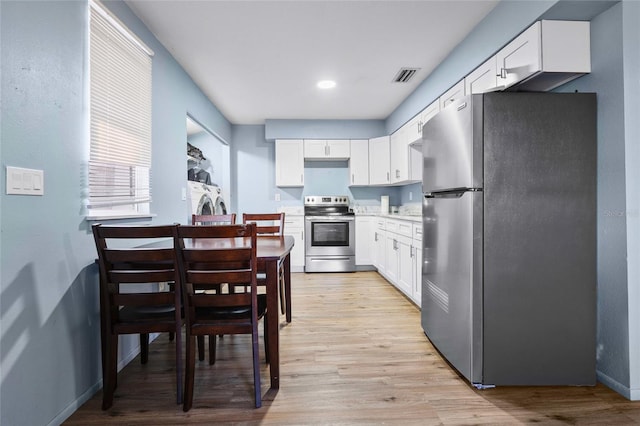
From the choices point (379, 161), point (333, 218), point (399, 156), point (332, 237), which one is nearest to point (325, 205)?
point (333, 218)

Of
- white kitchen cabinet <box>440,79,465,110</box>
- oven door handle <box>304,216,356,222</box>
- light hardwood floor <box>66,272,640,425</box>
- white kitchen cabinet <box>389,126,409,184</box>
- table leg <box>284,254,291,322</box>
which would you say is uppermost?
white kitchen cabinet <box>440,79,465,110</box>

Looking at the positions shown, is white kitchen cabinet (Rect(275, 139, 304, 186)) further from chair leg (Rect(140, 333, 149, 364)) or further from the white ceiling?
chair leg (Rect(140, 333, 149, 364))

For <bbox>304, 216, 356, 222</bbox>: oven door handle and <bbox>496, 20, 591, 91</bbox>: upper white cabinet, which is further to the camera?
<bbox>304, 216, 356, 222</bbox>: oven door handle

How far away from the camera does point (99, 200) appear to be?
1.99 meters

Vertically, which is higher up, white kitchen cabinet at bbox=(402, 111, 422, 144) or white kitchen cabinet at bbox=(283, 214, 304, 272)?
white kitchen cabinet at bbox=(402, 111, 422, 144)

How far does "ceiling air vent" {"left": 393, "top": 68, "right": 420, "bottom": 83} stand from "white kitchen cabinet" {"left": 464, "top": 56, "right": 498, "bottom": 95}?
2.79 feet

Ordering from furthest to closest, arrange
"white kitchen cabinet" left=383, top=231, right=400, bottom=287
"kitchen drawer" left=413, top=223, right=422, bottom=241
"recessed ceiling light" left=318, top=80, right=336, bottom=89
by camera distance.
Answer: "white kitchen cabinet" left=383, top=231, right=400, bottom=287
"recessed ceiling light" left=318, top=80, right=336, bottom=89
"kitchen drawer" left=413, top=223, right=422, bottom=241

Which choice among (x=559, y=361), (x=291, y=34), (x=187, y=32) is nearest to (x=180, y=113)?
(x=187, y=32)

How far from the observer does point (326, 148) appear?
5395 mm

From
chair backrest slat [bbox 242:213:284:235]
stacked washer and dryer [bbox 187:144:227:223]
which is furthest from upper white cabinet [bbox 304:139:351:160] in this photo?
chair backrest slat [bbox 242:213:284:235]

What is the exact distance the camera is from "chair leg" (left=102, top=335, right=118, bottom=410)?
5.56 feet

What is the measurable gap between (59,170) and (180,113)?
1.83 m

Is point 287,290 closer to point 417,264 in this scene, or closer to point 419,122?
point 417,264

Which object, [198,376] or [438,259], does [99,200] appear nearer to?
[198,376]
